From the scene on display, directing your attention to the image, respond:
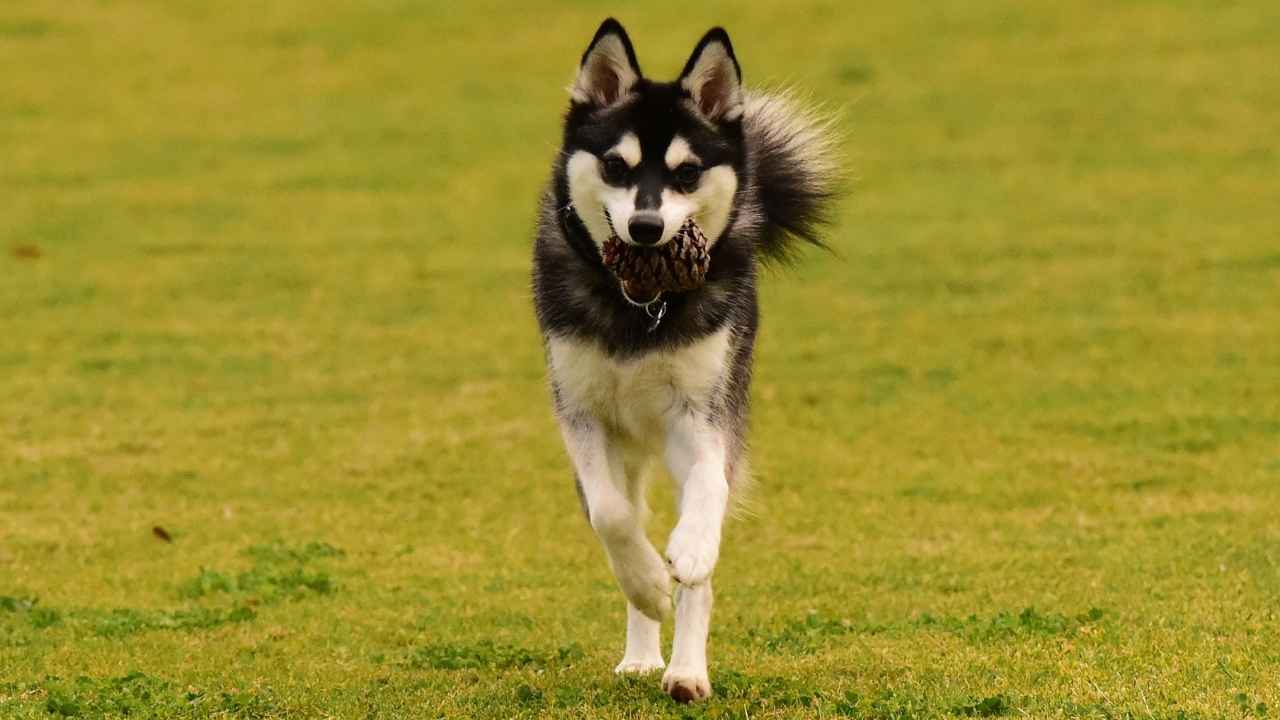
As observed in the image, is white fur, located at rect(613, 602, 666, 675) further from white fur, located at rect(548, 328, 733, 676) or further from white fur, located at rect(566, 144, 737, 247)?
white fur, located at rect(566, 144, 737, 247)

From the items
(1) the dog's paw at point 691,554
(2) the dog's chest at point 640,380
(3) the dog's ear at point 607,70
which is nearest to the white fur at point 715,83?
(3) the dog's ear at point 607,70

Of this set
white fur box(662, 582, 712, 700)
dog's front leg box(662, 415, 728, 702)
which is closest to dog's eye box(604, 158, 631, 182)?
dog's front leg box(662, 415, 728, 702)

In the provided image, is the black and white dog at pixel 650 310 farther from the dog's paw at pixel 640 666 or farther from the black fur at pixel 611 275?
the dog's paw at pixel 640 666

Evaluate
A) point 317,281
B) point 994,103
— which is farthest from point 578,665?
point 994,103

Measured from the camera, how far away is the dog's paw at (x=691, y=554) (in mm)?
5875

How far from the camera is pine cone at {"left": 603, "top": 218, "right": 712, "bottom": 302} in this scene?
608 cm

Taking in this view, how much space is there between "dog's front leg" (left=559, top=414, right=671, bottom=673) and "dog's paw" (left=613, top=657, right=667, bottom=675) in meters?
0.01

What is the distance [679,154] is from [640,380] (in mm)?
770

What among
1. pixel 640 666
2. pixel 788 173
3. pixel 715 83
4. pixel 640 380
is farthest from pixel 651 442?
pixel 788 173

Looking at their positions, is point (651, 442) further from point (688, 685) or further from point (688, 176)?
point (688, 176)

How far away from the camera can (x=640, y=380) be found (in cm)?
638

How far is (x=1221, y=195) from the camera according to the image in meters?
18.2

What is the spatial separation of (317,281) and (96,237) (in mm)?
2649

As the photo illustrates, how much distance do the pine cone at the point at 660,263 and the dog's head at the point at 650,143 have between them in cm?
7
